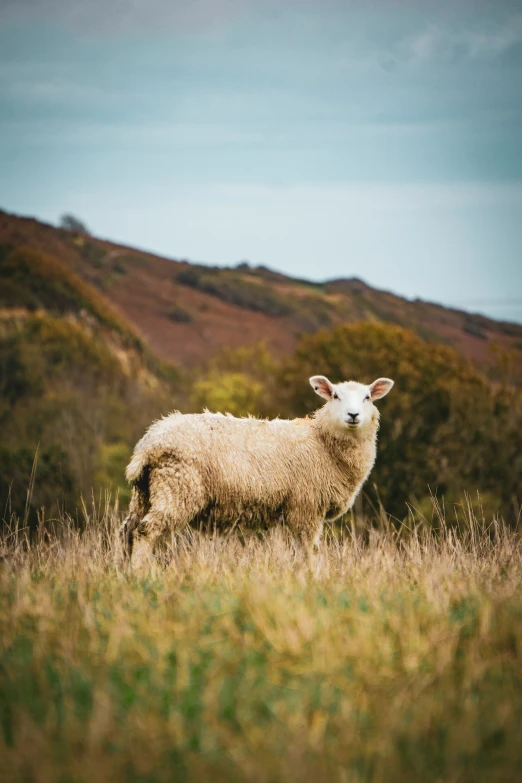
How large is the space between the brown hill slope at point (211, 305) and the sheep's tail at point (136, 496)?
203 ft

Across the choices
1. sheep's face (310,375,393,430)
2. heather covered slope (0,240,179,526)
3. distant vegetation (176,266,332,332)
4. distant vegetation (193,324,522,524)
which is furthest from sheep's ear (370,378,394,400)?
distant vegetation (176,266,332,332)

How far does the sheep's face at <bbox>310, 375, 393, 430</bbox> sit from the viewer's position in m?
8.02

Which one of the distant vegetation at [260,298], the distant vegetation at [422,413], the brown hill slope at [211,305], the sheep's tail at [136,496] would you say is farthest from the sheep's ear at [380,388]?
the distant vegetation at [260,298]

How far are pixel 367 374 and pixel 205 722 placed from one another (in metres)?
25.7

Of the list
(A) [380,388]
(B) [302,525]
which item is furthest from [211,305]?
(B) [302,525]

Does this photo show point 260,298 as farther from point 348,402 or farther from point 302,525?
point 302,525

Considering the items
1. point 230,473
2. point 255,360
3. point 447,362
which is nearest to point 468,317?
point 255,360

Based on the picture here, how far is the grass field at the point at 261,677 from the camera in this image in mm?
3148

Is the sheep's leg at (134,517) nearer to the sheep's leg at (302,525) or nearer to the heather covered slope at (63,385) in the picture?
the sheep's leg at (302,525)

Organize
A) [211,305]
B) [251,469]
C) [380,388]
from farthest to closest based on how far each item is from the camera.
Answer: [211,305] < [380,388] < [251,469]

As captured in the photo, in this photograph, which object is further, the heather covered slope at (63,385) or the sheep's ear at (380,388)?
the heather covered slope at (63,385)

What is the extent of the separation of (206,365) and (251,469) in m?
46.5

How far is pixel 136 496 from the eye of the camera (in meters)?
7.52

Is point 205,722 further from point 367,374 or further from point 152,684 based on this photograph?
point 367,374
